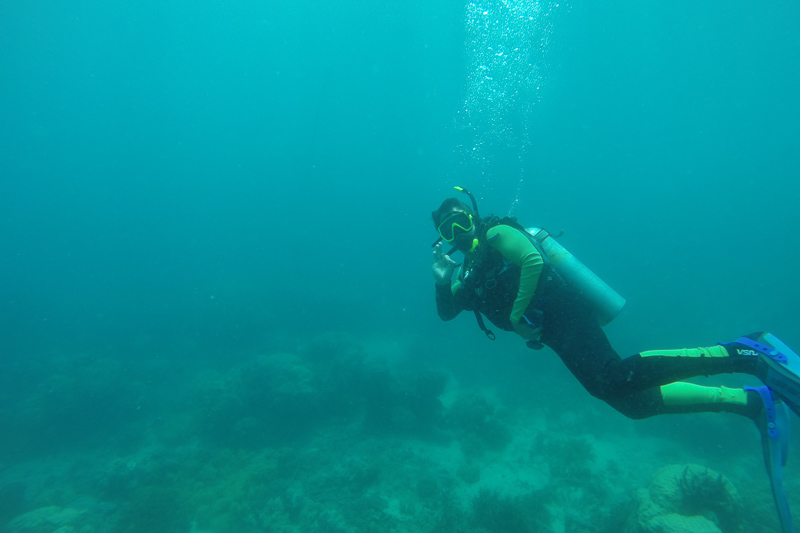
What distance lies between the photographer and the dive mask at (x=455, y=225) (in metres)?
3.61

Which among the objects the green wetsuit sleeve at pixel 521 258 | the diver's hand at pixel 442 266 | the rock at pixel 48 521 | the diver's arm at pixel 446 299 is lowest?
the rock at pixel 48 521

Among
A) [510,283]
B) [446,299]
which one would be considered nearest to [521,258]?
[510,283]

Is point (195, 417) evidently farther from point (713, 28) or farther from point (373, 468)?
point (713, 28)

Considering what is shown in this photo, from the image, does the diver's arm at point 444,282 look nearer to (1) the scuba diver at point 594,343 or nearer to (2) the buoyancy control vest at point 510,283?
(1) the scuba diver at point 594,343

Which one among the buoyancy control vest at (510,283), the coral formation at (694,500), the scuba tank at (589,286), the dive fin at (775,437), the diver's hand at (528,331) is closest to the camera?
the dive fin at (775,437)

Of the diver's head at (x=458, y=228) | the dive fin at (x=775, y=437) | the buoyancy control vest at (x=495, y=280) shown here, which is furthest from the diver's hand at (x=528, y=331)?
the dive fin at (x=775, y=437)

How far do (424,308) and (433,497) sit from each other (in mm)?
22350

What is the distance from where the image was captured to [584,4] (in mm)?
48281

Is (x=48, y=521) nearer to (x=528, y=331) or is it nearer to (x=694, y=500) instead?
(x=528, y=331)

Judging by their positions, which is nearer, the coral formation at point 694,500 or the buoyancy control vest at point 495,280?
the buoyancy control vest at point 495,280

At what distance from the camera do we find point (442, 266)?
13.8 feet

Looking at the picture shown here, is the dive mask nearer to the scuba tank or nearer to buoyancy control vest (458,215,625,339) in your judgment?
buoyancy control vest (458,215,625,339)

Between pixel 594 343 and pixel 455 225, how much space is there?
1719 millimetres

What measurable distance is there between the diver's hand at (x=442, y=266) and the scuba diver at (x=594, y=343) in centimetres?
2
